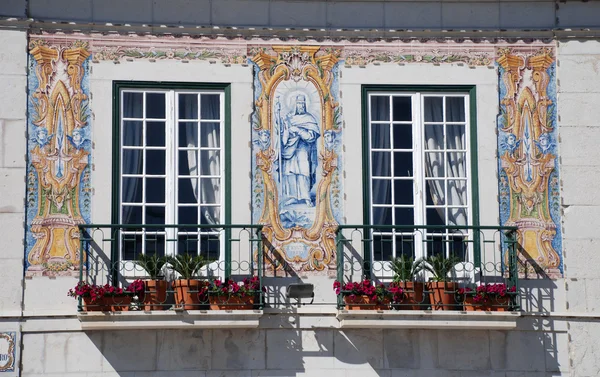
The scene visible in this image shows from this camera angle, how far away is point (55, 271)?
1700cm

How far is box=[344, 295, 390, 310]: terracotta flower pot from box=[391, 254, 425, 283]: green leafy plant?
44 centimetres

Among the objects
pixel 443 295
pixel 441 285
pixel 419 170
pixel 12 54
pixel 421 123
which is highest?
pixel 12 54

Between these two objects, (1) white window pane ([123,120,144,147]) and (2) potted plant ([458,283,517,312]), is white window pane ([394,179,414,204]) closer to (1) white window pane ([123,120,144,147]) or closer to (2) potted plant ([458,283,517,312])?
(2) potted plant ([458,283,517,312])

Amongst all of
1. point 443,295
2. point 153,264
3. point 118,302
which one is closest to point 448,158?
point 443,295

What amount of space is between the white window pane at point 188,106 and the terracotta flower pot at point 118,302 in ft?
8.44

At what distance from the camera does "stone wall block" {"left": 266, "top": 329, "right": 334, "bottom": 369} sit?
1705 centimetres

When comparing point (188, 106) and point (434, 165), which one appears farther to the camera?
point (434, 165)

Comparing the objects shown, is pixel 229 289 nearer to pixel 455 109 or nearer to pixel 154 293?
pixel 154 293

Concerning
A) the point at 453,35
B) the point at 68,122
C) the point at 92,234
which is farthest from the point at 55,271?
the point at 453,35

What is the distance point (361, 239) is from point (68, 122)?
13.2ft

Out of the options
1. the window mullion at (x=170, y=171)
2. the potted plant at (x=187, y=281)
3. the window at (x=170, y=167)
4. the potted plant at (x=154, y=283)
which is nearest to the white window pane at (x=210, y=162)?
the window at (x=170, y=167)

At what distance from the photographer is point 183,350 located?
1691cm

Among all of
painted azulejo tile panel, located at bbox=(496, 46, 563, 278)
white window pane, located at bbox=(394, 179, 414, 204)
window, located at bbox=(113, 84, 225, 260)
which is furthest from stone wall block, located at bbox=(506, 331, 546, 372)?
window, located at bbox=(113, 84, 225, 260)

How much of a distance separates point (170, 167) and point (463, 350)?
4384 millimetres
